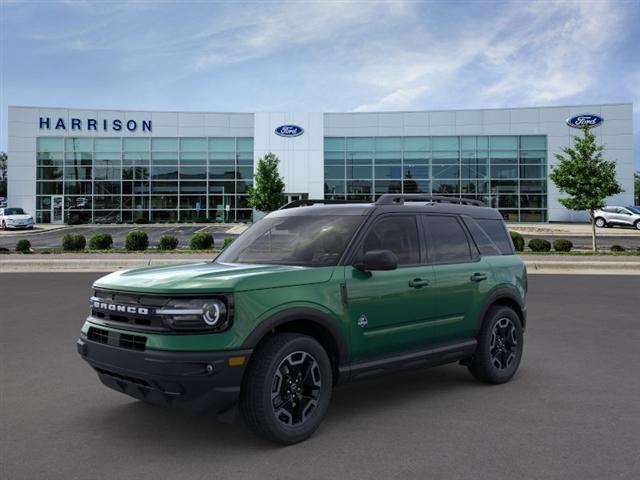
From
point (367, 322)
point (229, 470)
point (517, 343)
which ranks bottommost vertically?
point (229, 470)

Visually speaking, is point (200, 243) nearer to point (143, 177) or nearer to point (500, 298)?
point (500, 298)

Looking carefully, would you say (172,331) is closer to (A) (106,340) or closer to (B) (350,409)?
(A) (106,340)

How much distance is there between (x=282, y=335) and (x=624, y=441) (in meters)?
2.64

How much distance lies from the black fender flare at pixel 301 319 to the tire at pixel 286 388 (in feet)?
0.42

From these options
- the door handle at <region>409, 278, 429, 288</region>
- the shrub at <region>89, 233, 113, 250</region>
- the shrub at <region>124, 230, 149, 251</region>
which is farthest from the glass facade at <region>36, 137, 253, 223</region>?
the door handle at <region>409, 278, 429, 288</region>

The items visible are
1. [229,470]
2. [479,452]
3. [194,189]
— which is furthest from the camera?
[194,189]

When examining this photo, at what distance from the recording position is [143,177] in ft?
171

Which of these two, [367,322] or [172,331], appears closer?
[172,331]

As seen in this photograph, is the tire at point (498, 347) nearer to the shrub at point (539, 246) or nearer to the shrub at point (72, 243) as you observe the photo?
the shrub at point (539, 246)

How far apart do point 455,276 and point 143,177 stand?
1953 inches

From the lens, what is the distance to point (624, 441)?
441 centimetres

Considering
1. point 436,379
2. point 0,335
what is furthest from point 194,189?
point 436,379

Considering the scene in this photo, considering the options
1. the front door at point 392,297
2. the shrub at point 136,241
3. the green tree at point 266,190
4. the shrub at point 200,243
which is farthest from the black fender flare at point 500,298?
the green tree at point 266,190

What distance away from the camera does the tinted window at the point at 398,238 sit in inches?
203
